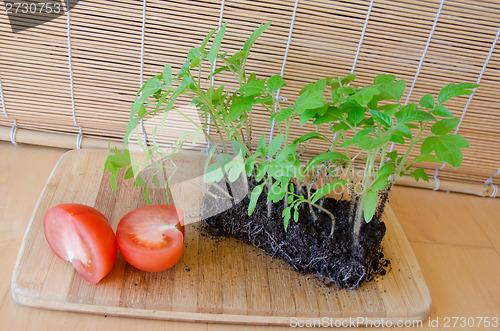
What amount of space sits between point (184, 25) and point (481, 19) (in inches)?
20.5

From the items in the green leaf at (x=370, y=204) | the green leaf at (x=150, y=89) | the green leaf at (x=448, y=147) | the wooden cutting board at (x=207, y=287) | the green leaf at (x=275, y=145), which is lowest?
the wooden cutting board at (x=207, y=287)

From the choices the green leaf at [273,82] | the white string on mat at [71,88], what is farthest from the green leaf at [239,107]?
the white string on mat at [71,88]

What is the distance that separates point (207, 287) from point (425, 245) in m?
0.44

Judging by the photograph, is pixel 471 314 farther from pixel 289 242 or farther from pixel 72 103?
pixel 72 103

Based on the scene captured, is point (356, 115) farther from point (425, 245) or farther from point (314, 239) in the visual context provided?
point (425, 245)

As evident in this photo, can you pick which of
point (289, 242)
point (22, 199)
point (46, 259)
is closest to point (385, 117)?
point (289, 242)

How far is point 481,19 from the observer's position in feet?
2.64

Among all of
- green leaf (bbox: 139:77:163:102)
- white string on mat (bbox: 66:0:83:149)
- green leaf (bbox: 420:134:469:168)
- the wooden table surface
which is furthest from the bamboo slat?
green leaf (bbox: 420:134:469:168)

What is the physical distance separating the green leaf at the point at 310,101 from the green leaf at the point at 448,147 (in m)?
0.13

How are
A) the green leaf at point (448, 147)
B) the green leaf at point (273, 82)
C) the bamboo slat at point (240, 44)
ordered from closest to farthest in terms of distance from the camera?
the green leaf at point (448, 147) → the green leaf at point (273, 82) → the bamboo slat at point (240, 44)

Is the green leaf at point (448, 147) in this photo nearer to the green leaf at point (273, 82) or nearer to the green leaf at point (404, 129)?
the green leaf at point (404, 129)

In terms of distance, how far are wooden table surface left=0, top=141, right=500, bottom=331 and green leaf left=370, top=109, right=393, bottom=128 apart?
1.10 ft

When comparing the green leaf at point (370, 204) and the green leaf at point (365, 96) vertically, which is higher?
the green leaf at point (365, 96)

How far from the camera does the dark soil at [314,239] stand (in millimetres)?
698
